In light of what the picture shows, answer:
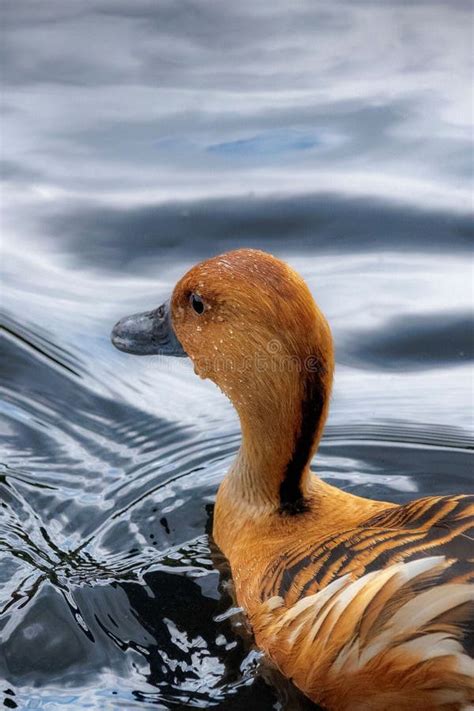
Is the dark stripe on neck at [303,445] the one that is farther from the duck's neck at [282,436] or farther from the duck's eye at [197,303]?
the duck's eye at [197,303]

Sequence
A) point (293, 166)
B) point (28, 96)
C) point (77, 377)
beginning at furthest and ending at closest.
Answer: point (28, 96), point (293, 166), point (77, 377)

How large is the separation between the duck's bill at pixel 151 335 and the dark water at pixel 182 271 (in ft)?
2.37

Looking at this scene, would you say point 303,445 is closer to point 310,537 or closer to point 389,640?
point 310,537

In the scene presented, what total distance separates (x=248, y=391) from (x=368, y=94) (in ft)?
18.0

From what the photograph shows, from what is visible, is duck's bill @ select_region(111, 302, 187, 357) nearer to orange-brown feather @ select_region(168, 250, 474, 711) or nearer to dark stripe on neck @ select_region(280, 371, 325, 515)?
orange-brown feather @ select_region(168, 250, 474, 711)

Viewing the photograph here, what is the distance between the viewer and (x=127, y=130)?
9.59 meters

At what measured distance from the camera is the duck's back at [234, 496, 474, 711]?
421 cm

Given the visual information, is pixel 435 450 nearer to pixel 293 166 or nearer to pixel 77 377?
pixel 77 377

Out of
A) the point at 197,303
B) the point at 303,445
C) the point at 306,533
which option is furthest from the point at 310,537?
the point at 197,303

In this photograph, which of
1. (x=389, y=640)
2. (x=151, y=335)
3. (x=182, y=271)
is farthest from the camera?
(x=182, y=271)

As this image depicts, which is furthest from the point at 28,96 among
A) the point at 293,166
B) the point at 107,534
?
the point at 107,534

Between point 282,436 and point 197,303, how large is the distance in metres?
0.70

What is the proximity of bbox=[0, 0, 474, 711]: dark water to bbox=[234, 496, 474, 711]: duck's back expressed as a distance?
28 centimetres

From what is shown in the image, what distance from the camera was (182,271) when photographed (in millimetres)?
8078
